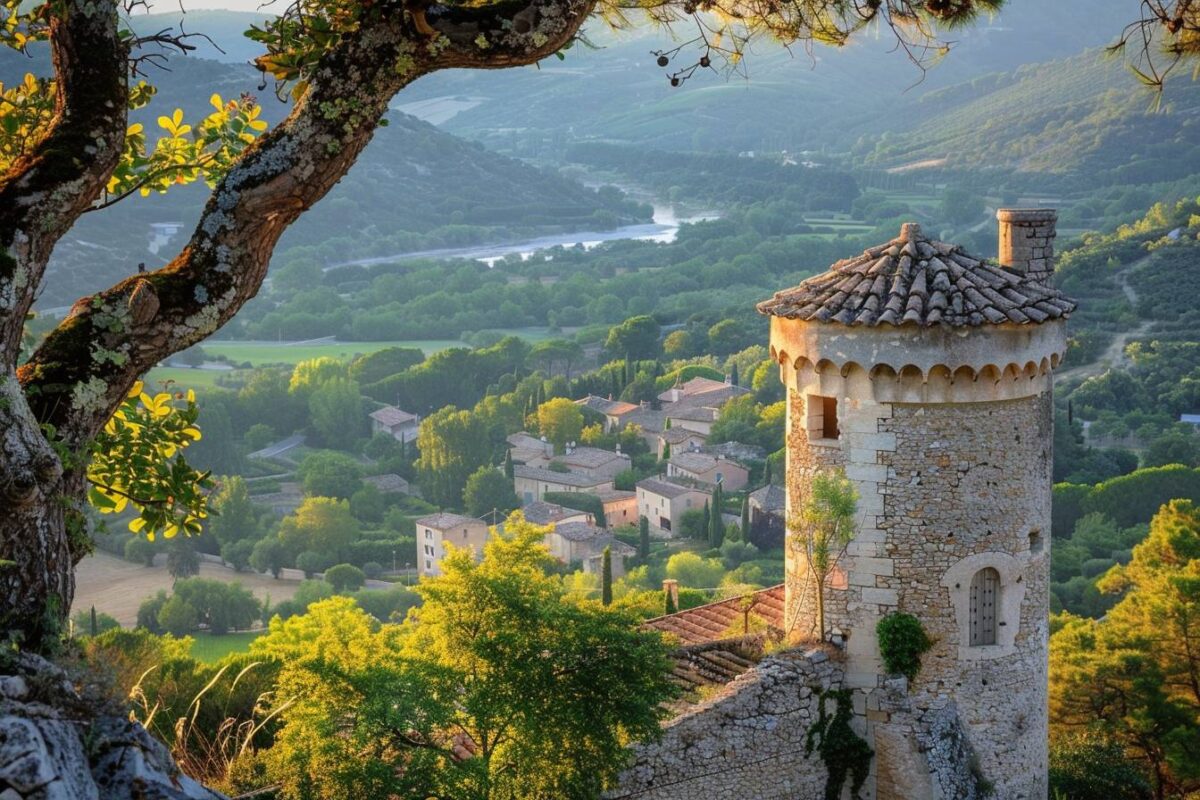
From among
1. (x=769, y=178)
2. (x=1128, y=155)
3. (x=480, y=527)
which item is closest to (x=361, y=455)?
(x=480, y=527)

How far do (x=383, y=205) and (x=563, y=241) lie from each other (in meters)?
16.7

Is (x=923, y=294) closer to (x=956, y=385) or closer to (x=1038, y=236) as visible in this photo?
(x=956, y=385)

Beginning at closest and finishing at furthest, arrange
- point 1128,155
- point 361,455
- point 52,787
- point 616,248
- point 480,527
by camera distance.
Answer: point 52,787
point 480,527
point 361,455
point 1128,155
point 616,248

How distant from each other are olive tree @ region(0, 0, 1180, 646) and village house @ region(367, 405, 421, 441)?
256 ft

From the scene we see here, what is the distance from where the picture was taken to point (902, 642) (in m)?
10.7

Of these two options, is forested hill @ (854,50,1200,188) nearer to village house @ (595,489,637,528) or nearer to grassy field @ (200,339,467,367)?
grassy field @ (200,339,467,367)

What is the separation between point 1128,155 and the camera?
10925 cm

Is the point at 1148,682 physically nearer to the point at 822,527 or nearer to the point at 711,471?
the point at 822,527

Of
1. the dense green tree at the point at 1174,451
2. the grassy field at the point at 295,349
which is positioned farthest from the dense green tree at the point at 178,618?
the grassy field at the point at 295,349

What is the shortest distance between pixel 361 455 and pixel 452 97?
119 m

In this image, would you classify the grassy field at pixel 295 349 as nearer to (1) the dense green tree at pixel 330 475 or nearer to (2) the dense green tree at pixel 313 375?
(2) the dense green tree at pixel 313 375

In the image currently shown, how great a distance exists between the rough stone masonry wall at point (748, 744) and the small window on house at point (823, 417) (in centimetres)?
154

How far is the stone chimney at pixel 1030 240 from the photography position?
39.1 feet

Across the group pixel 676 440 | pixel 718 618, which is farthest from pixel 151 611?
pixel 718 618
